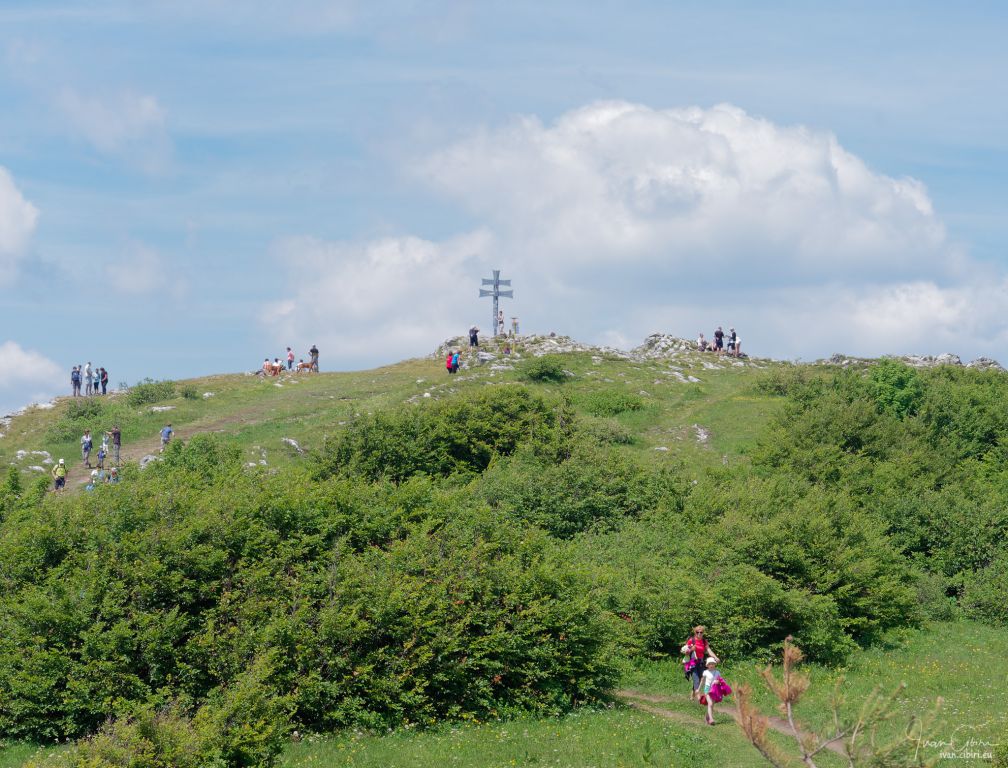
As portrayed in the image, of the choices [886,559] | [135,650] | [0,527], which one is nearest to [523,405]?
[886,559]

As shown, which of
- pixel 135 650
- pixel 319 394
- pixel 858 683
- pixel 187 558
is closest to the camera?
pixel 135 650

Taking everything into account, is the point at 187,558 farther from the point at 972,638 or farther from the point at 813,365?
the point at 813,365

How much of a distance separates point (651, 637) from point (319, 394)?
34.8 m

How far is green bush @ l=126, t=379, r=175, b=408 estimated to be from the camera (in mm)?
57031

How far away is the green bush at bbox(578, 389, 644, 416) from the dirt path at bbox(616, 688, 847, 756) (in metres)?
28.6

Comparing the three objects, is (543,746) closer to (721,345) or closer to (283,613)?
(283,613)

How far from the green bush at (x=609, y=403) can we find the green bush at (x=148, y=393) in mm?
22193

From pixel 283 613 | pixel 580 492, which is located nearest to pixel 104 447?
pixel 580 492

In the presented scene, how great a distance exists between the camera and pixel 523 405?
141 ft

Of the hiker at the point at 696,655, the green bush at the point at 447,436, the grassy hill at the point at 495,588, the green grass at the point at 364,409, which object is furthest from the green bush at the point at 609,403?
the hiker at the point at 696,655

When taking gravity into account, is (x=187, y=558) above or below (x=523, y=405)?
below

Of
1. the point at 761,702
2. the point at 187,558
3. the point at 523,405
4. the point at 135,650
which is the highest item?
the point at 523,405

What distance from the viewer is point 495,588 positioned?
74.4 feet

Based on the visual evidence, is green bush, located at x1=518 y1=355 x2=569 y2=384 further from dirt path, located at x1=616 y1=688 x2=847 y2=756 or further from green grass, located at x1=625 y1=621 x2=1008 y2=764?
dirt path, located at x1=616 y1=688 x2=847 y2=756
